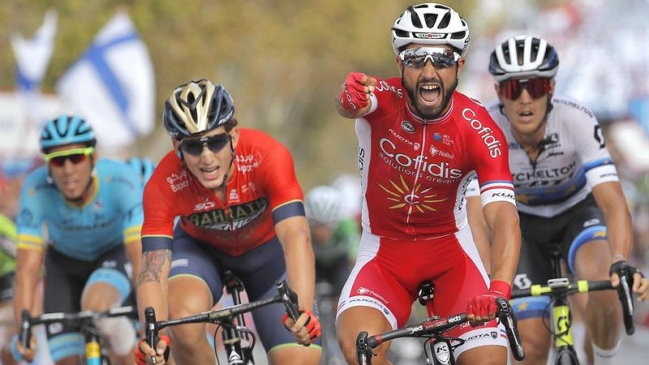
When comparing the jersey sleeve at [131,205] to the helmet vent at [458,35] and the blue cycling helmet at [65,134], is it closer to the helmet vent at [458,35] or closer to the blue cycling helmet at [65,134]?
the blue cycling helmet at [65,134]

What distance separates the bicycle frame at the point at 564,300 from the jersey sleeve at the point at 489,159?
621mm

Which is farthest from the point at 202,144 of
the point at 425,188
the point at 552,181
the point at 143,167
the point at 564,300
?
the point at 143,167

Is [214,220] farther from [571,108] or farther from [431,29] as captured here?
[571,108]

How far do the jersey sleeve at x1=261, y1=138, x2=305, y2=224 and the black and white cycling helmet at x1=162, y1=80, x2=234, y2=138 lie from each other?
1.25ft

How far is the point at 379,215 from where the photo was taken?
8086mm

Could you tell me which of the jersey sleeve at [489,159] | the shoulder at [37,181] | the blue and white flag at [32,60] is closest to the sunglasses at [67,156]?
the shoulder at [37,181]

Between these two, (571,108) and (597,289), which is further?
(571,108)

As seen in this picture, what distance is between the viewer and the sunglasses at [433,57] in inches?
297

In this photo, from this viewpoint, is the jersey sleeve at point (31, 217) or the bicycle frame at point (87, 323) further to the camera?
the jersey sleeve at point (31, 217)


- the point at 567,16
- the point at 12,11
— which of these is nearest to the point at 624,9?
the point at 567,16

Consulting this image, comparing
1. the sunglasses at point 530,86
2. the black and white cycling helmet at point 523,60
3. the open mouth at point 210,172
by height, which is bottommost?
the open mouth at point 210,172

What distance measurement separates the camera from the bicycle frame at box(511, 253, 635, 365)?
7.95 meters

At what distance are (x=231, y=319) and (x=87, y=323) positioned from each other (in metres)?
1.66

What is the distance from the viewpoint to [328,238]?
56.5 ft
